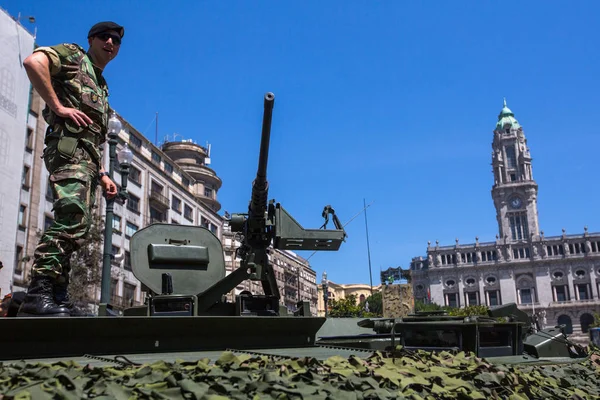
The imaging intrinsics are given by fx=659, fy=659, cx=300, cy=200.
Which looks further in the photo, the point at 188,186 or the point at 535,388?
the point at 188,186

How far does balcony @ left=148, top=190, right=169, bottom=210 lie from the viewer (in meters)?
51.8

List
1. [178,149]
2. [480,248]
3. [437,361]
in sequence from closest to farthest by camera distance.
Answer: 1. [437,361]
2. [178,149]
3. [480,248]

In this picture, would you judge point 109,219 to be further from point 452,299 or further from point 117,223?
point 452,299

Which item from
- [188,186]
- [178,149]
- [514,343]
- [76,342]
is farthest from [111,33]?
[178,149]

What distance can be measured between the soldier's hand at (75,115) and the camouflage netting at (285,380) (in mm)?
2264

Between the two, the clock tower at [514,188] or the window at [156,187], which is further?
the clock tower at [514,188]

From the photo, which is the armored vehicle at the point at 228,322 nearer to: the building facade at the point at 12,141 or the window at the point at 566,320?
the building facade at the point at 12,141

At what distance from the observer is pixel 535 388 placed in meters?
3.52

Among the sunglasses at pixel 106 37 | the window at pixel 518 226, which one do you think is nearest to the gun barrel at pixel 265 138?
the sunglasses at pixel 106 37

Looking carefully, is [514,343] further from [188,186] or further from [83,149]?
[188,186]

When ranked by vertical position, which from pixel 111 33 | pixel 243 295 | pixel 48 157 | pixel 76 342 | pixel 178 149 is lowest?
pixel 76 342

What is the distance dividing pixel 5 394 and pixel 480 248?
489 ft

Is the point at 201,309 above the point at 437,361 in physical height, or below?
above

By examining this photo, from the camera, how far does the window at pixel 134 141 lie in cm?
5034
